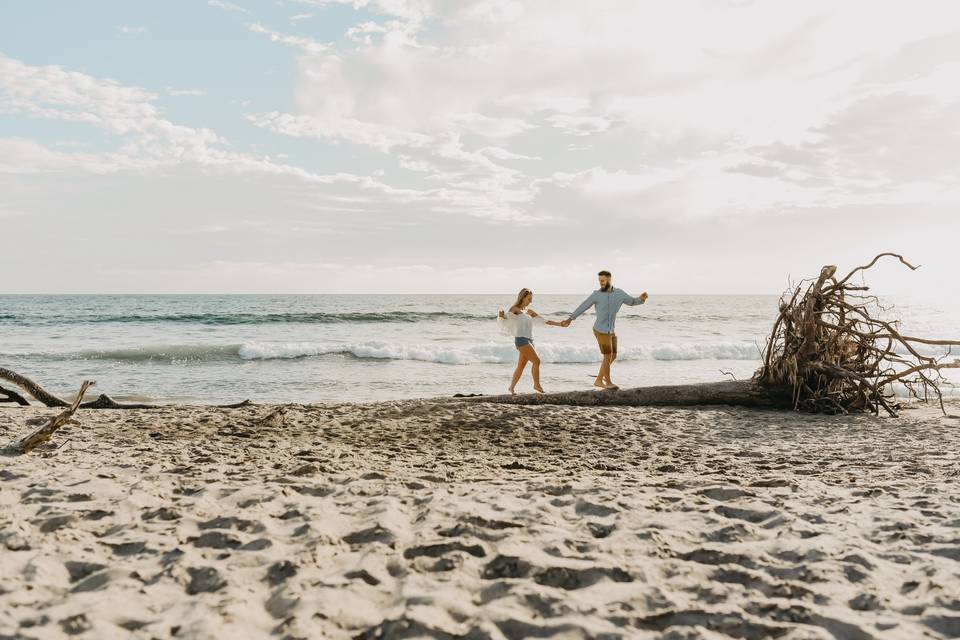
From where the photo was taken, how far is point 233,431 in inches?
273

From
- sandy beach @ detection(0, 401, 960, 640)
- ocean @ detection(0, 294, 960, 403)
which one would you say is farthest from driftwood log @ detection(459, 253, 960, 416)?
ocean @ detection(0, 294, 960, 403)

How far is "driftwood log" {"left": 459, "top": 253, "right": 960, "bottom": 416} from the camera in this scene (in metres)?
8.88

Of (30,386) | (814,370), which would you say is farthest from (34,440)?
(814,370)

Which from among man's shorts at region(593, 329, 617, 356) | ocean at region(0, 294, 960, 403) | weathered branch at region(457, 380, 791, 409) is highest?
man's shorts at region(593, 329, 617, 356)

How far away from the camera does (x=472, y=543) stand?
10.9ft

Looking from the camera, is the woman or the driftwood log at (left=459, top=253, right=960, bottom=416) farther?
the woman

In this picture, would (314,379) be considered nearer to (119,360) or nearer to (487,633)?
(119,360)

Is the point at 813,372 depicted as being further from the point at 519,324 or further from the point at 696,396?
the point at 519,324

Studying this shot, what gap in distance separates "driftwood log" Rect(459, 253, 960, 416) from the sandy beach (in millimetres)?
2972

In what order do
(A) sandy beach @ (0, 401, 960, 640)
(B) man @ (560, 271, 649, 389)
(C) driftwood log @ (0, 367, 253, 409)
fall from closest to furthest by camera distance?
1. (A) sandy beach @ (0, 401, 960, 640)
2. (C) driftwood log @ (0, 367, 253, 409)
3. (B) man @ (560, 271, 649, 389)

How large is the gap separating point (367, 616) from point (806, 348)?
8158 mm

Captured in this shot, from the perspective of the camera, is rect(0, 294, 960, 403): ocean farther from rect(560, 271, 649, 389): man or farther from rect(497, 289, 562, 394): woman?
rect(560, 271, 649, 389): man

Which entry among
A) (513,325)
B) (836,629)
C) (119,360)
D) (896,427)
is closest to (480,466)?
(836,629)

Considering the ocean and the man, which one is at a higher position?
the man
